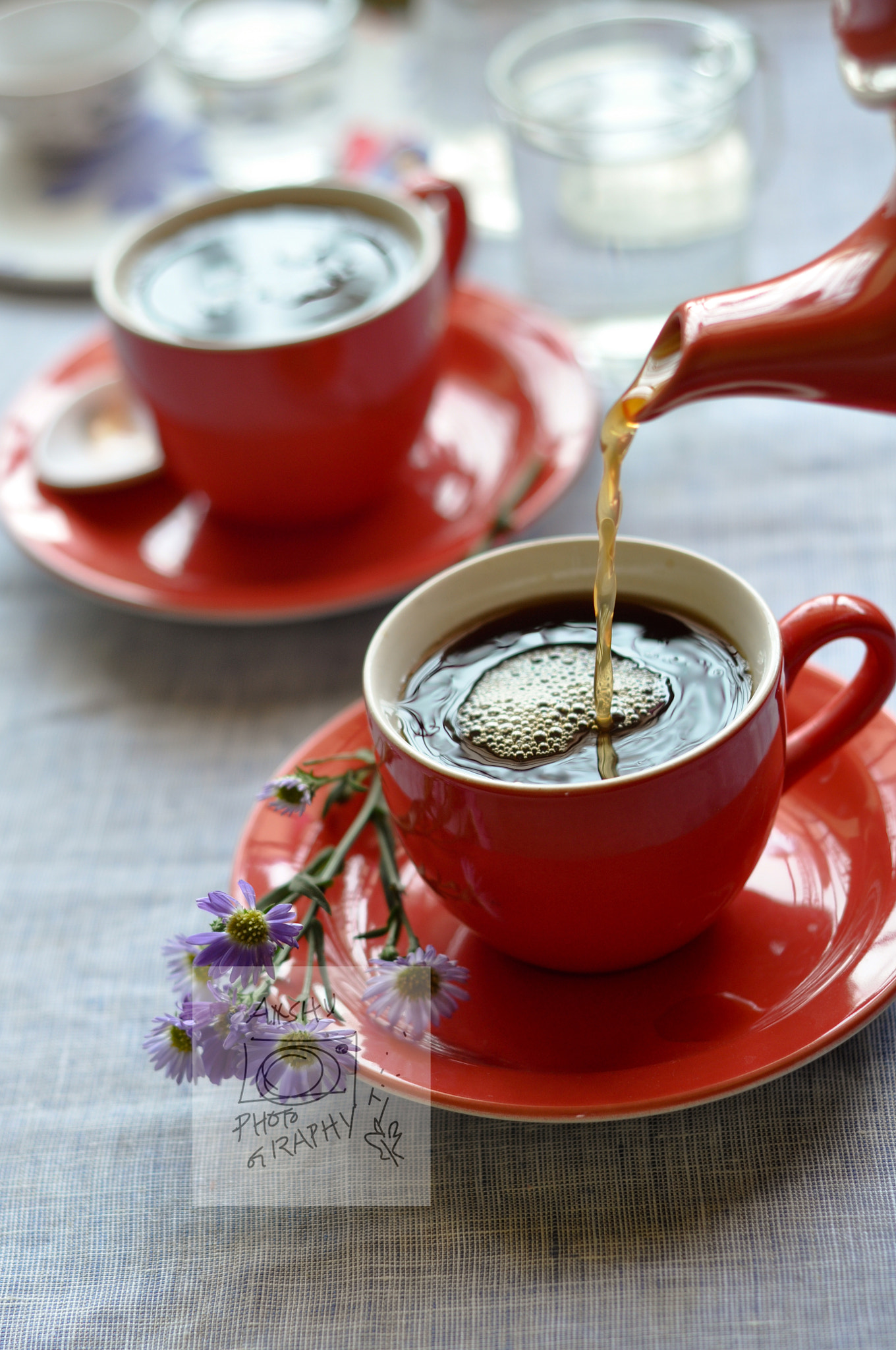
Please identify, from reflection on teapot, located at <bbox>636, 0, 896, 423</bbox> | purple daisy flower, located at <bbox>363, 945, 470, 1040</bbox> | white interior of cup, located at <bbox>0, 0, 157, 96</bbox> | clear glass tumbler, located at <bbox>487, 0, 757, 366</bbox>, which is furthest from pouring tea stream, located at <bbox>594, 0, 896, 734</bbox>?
white interior of cup, located at <bbox>0, 0, 157, 96</bbox>

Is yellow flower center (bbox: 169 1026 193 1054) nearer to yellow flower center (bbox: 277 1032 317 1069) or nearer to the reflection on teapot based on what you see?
yellow flower center (bbox: 277 1032 317 1069)

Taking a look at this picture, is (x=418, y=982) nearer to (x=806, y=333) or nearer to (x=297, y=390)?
(x=806, y=333)

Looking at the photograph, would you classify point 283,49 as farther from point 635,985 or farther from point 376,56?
point 635,985

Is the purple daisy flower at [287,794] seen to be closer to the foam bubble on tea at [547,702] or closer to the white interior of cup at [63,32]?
the foam bubble on tea at [547,702]

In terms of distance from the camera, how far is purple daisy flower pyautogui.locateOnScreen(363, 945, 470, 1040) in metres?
0.53

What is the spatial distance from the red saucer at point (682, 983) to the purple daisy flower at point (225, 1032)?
0.15 feet

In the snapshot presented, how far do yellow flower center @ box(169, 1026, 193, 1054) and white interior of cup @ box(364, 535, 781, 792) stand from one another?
0.15 meters

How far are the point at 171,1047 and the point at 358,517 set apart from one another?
0.46 meters

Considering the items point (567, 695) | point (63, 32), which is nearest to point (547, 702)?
point (567, 695)

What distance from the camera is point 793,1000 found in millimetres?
527

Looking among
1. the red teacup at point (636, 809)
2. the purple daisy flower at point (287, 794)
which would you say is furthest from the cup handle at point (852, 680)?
the purple daisy flower at point (287, 794)

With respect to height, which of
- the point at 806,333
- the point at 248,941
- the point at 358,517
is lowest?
the point at 358,517

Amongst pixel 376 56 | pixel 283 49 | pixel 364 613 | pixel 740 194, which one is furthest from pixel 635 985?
pixel 376 56

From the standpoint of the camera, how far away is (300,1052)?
0.51m
